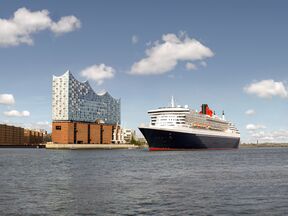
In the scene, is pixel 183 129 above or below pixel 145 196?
above

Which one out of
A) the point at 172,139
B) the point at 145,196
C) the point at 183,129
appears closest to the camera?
the point at 145,196

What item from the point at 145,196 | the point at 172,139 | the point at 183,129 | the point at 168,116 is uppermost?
the point at 168,116

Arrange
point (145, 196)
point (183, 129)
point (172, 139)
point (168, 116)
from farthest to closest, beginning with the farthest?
point (168, 116) < point (183, 129) < point (172, 139) < point (145, 196)

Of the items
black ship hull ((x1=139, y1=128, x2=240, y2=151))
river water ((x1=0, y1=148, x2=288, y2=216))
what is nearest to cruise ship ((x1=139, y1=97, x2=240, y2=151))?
black ship hull ((x1=139, y1=128, x2=240, y2=151))

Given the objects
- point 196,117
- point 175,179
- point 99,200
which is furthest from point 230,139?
point 99,200

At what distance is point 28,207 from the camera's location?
27406 millimetres

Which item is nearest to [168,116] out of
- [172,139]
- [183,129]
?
[183,129]

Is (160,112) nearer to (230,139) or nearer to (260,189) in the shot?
(230,139)

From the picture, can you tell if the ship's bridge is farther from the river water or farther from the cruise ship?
the river water

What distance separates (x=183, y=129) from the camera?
429 feet

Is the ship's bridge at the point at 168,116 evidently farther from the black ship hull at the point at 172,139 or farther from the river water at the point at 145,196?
the river water at the point at 145,196

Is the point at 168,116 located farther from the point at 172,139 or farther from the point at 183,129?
the point at 172,139

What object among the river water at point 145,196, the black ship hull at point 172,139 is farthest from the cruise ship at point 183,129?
the river water at point 145,196

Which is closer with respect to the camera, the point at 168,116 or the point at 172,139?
the point at 172,139
